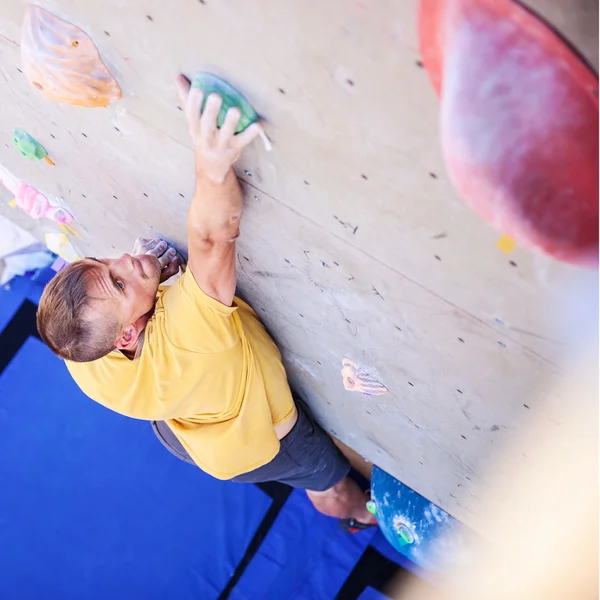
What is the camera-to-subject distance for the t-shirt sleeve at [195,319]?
3.27 feet

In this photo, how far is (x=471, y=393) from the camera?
0.92 metres

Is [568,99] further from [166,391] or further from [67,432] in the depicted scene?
[67,432]

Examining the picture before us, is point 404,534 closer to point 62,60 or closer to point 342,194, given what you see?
point 342,194

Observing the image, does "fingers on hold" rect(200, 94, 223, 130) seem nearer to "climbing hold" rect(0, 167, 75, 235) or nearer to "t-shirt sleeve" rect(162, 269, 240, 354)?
"t-shirt sleeve" rect(162, 269, 240, 354)

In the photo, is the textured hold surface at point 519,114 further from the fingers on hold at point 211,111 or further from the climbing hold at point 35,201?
the climbing hold at point 35,201

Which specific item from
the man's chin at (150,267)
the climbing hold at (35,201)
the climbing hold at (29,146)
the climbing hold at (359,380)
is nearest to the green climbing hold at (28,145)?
the climbing hold at (29,146)

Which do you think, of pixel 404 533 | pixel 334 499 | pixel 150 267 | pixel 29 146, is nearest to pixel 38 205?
pixel 29 146

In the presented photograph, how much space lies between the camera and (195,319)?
102 cm

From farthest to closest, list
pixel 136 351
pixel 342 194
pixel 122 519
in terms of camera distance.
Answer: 1. pixel 122 519
2. pixel 136 351
3. pixel 342 194

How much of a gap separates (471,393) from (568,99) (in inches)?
21.4

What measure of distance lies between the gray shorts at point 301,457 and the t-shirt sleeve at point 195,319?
48cm

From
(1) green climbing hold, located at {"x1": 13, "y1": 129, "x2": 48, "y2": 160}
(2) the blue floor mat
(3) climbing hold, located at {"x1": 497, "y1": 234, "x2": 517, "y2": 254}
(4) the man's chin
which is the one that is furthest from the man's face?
(2) the blue floor mat

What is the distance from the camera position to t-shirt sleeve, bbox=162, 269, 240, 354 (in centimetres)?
100

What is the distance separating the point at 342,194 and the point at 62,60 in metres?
0.44
